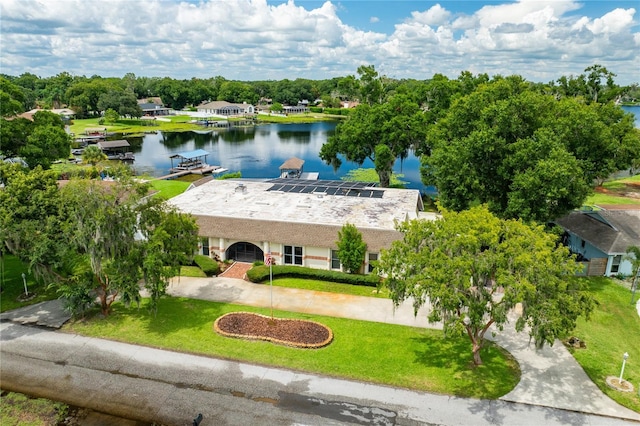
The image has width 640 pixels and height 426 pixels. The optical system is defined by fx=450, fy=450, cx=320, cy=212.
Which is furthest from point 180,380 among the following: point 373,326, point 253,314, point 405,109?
point 405,109

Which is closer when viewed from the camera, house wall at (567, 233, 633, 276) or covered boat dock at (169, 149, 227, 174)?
A: house wall at (567, 233, 633, 276)

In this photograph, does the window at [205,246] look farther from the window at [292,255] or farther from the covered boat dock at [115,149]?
the covered boat dock at [115,149]

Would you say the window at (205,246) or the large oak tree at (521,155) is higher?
the large oak tree at (521,155)

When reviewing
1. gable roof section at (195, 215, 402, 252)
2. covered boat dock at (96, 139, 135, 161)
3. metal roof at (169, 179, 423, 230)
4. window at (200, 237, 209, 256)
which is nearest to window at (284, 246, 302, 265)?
gable roof section at (195, 215, 402, 252)

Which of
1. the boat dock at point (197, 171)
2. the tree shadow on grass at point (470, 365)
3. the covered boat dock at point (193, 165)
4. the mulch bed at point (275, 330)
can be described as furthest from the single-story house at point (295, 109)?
the tree shadow on grass at point (470, 365)

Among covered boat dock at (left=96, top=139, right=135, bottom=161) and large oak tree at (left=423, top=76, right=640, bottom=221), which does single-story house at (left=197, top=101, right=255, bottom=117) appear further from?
large oak tree at (left=423, top=76, right=640, bottom=221)
